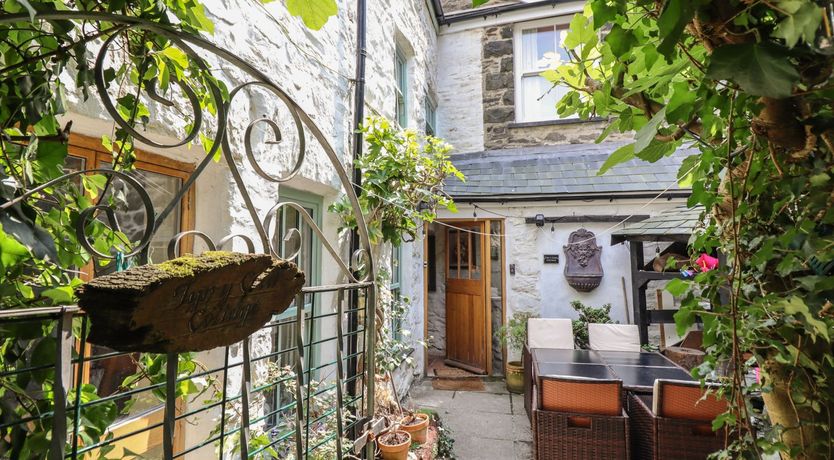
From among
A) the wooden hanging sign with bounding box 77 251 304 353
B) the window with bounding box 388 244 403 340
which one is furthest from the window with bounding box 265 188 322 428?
the window with bounding box 388 244 403 340

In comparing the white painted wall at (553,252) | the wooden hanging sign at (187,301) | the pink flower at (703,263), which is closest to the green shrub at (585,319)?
the white painted wall at (553,252)

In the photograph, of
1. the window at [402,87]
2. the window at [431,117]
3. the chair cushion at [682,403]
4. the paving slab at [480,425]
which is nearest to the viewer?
the chair cushion at [682,403]

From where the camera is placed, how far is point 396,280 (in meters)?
4.06

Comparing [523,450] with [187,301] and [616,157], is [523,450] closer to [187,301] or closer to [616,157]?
[616,157]

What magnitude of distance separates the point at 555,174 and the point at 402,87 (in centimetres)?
260

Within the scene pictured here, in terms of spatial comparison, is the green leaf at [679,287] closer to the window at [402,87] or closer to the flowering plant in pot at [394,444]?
the flowering plant in pot at [394,444]

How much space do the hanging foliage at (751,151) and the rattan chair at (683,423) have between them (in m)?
1.68

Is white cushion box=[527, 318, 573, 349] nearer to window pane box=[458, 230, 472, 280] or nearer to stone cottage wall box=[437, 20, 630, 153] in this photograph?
window pane box=[458, 230, 472, 280]

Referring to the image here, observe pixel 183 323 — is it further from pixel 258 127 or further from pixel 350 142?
pixel 350 142

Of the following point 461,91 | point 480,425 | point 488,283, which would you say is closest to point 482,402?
point 480,425

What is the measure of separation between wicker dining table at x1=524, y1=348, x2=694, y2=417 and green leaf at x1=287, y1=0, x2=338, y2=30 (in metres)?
2.76

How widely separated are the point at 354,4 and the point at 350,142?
3.52 feet

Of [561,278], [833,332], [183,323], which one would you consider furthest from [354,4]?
[561,278]

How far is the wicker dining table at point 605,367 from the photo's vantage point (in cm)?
308
